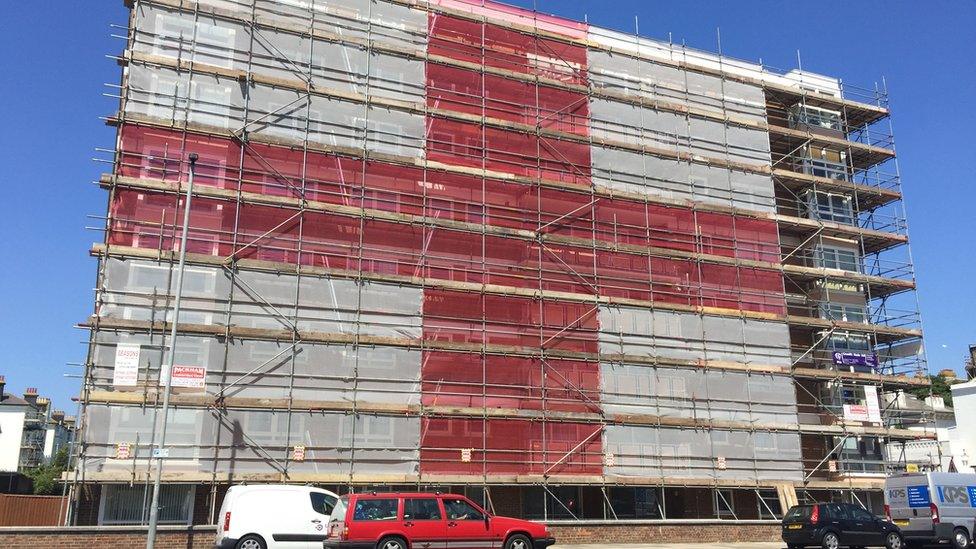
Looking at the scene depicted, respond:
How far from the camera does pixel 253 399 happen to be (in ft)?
79.1

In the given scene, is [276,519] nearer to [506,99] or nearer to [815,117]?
[506,99]

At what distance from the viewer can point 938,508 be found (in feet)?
77.8

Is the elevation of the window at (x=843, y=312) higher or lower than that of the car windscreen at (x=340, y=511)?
higher

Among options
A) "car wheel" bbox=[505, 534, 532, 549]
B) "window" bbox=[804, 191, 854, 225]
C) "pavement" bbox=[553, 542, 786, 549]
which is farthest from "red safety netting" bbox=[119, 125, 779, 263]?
"car wheel" bbox=[505, 534, 532, 549]

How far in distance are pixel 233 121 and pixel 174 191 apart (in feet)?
10.5

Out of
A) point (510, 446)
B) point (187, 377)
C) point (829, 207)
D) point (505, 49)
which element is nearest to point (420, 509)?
point (187, 377)

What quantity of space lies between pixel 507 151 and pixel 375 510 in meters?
16.7

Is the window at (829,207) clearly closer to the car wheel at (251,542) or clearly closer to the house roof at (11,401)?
the car wheel at (251,542)

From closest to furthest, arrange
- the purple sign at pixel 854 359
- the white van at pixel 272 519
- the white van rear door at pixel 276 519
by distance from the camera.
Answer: the white van at pixel 272 519 < the white van rear door at pixel 276 519 < the purple sign at pixel 854 359

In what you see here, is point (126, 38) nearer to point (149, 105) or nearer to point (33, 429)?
point (149, 105)

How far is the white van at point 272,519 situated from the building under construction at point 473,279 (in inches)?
182

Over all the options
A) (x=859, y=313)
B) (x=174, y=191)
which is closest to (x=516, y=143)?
(x=174, y=191)

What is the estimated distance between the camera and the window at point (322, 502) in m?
19.5

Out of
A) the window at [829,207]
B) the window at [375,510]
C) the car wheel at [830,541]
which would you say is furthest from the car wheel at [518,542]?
the window at [829,207]
